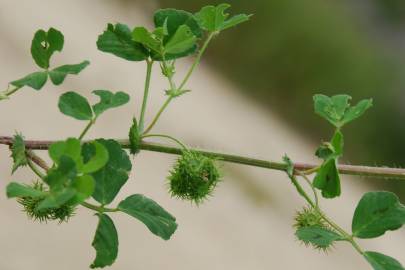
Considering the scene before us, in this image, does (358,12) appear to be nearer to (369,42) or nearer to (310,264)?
(369,42)

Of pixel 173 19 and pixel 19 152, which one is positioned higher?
pixel 173 19

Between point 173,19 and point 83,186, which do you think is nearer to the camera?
point 83,186

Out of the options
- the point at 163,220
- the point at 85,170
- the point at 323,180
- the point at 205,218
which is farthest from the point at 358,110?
the point at 205,218

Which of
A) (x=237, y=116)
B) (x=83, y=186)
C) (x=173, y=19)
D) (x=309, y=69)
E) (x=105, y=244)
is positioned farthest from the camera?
(x=309, y=69)

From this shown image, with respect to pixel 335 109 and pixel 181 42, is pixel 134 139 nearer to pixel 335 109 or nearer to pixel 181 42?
pixel 181 42

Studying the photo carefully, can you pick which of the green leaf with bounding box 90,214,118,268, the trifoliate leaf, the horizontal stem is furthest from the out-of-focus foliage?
the green leaf with bounding box 90,214,118,268

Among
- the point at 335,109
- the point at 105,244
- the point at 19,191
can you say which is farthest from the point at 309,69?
the point at 19,191

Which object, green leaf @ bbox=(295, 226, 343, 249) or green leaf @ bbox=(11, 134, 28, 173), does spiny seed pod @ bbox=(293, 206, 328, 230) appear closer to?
green leaf @ bbox=(295, 226, 343, 249)
